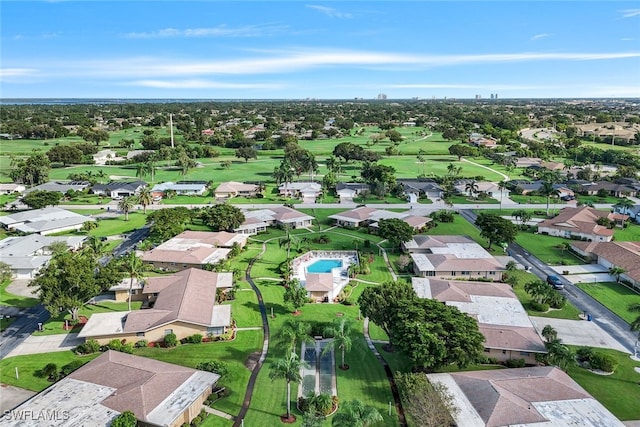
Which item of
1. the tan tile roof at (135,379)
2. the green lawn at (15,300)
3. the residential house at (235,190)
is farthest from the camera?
the residential house at (235,190)

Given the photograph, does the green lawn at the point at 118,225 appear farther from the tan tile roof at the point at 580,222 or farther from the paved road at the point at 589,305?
the tan tile roof at the point at 580,222

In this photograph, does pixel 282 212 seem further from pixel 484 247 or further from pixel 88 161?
pixel 88 161

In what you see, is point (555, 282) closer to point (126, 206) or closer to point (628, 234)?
point (628, 234)

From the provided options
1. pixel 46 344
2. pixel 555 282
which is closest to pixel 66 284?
pixel 46 344

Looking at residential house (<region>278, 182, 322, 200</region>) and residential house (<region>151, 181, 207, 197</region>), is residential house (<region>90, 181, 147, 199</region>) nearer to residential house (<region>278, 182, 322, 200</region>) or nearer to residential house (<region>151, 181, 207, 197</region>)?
residential house (<region>151, 181, 207, 197</region>)

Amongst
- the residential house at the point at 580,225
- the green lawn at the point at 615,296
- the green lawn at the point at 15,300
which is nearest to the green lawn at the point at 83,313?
the green lawn at the point at 15,300
